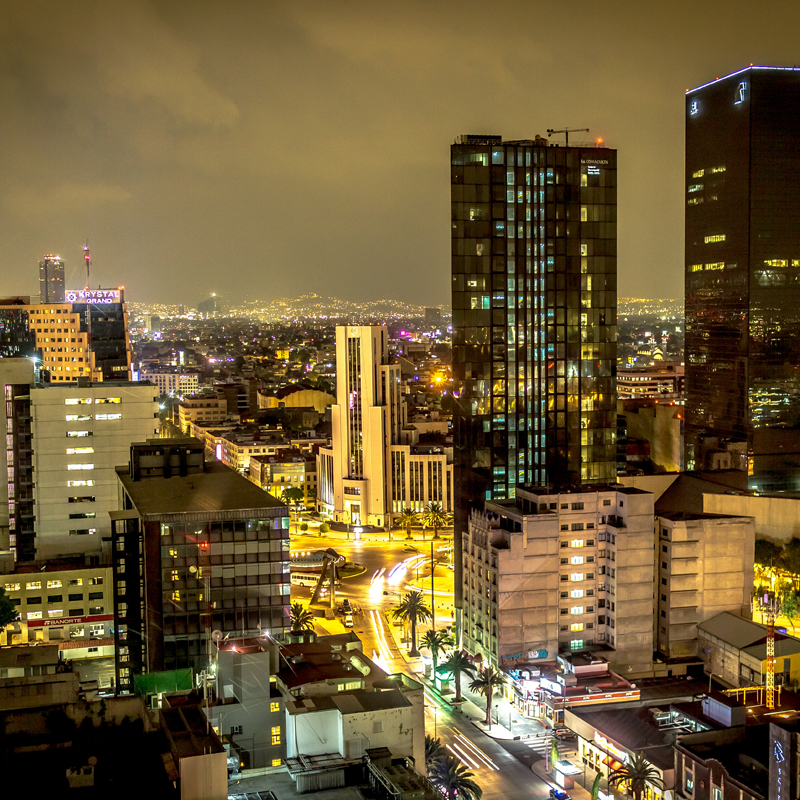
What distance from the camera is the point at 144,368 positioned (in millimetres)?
198250

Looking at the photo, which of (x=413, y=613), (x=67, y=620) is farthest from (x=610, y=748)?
(x=67, y=620)

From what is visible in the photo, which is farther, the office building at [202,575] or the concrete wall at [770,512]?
the concrete wall at [770,512]

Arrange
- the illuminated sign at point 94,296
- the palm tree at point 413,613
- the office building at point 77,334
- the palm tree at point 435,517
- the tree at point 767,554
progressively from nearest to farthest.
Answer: the palm tree at point 413,613
the tree at point 767,554
the palm tree at point 435,517
the office building at point 77,334
the illuminated sign at point 94,296

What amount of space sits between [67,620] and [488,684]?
22756 millimetres

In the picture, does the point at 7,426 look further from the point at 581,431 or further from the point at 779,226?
the point at 779,226

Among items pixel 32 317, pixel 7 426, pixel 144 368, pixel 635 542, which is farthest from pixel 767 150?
pixel 144 368

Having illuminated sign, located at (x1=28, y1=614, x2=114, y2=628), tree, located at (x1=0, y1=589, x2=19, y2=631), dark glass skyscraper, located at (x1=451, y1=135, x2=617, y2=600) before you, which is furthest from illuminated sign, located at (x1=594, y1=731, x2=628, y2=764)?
tree, located at (x1=0, y1=589, x2=19, y2=631)

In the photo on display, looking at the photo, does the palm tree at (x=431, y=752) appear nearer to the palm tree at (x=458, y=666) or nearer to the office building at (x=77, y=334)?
the palm tree at (x=458, y=666)

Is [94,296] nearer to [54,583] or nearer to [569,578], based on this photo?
[54,583]

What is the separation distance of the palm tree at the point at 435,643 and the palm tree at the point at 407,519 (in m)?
30.1

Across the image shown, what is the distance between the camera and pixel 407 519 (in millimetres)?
85500

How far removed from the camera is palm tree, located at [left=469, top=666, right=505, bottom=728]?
150ft

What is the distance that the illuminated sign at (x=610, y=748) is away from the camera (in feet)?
128

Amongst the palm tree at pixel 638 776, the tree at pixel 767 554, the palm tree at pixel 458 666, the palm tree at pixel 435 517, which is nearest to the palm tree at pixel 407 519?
the palm tree at pixel 435 517
